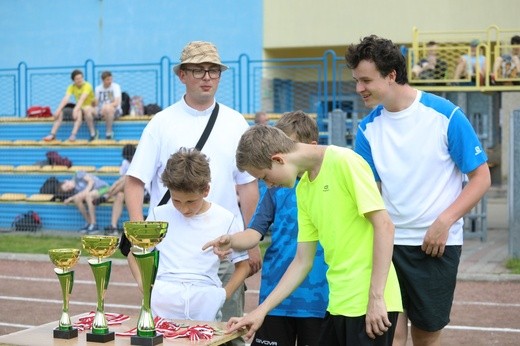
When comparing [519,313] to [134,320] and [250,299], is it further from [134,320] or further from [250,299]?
[134,320]

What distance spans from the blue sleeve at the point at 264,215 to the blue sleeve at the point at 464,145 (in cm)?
103

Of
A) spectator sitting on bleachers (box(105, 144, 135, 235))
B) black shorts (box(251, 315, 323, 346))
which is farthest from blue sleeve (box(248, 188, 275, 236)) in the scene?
spectator sitting on bleachers (box(105, 144, 135, 235))

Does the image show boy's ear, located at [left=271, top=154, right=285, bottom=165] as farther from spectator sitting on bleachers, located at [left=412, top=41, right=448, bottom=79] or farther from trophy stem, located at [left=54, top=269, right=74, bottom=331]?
spectator sitting on bleachers, located at [left=412, top=41, right=448, bottom=79]

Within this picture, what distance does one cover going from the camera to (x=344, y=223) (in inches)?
184

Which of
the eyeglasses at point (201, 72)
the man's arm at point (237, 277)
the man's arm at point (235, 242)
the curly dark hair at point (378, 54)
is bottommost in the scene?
the man's arm at point (237, 277)

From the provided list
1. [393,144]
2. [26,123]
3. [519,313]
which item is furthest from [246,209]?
[26,123]

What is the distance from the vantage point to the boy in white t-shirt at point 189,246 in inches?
208

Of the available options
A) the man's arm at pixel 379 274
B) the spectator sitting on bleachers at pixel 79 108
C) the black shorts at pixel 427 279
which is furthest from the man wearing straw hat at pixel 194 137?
the spectator sitting on bleachers at pixel 79 108

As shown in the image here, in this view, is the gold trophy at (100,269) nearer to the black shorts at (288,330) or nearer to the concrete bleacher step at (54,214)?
the black shorts at (288,330)

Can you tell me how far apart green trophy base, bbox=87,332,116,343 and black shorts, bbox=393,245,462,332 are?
1.81 m

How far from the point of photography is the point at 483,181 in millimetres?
5566

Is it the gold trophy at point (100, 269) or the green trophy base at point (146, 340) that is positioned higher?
the gold trophy at point (100, 269)

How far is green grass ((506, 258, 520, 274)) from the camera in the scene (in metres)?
13.4

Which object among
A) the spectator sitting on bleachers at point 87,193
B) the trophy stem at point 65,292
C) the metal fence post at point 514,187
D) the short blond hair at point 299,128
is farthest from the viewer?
the spectator sitting on bleachers at point 87,193
